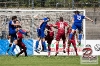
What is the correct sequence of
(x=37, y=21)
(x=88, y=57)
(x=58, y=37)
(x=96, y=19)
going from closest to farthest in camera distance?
1. (x=88, y=57)
2. (x=58, y=37)
3. (x=37, y=21)
4. (x=96, y=19)

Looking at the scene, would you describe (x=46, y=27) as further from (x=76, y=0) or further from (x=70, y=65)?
(x=76, y=0)

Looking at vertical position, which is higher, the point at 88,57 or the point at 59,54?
the point at 88,57

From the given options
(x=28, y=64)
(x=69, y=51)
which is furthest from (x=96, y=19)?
(x=28, y=64)

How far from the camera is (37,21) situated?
83.2ft

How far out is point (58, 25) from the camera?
2227cm

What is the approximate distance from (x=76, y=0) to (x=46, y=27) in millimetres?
11688

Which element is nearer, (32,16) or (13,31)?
(13,31)

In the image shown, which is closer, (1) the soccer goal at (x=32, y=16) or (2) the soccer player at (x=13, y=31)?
(2) the soccer player at (x=13, y=31)

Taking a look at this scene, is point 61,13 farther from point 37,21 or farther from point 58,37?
point 58,37

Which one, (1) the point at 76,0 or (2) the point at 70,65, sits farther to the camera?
(1) the point at 76,0

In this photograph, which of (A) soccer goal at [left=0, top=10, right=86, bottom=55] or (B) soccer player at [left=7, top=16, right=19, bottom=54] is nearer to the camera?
(B) soccer player at [left=7, top=16, right=19, bottom=54]

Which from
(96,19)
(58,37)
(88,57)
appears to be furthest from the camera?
(96,19)

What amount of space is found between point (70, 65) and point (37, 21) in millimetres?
9302

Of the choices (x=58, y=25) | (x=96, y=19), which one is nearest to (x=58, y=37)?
(x=58, y=25)
